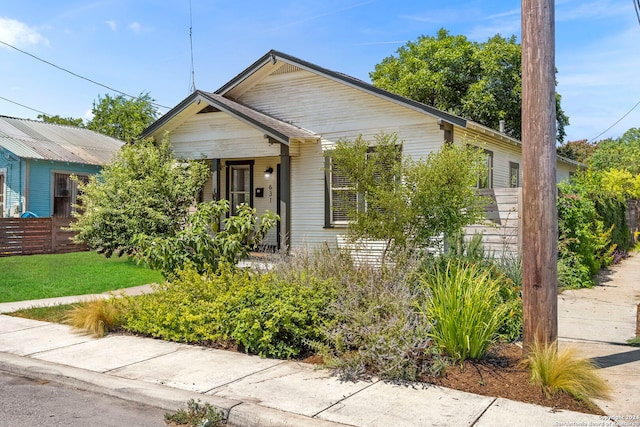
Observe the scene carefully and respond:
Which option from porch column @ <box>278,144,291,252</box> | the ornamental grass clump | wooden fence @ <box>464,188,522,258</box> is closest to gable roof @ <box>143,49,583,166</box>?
porch column @ <box>278,144,291,252</box>

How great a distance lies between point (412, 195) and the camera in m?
7.54

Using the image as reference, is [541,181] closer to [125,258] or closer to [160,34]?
[125,258]

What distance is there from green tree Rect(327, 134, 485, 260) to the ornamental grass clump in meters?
2.88

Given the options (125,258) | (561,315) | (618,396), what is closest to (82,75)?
(125,258)

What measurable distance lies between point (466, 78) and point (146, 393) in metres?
27.8

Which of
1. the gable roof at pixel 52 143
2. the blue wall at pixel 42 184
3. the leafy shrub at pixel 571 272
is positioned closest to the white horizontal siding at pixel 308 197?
the leafy shrub at pixel 571 272

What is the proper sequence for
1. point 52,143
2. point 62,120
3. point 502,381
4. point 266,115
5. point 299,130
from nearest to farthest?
1. point 502,381
2. point 299,130
3. point 266,115
4. point 52,143
5. point 62,120

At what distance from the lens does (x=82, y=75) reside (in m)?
26.7

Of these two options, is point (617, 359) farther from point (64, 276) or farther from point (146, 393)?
point (64, 276)

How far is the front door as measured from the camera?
1691 cm

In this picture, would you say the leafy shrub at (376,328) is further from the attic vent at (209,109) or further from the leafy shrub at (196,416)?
the attic vent at (209,109)

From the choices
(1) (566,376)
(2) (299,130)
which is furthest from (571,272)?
(2) (299,130)

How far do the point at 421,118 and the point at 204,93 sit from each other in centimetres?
595

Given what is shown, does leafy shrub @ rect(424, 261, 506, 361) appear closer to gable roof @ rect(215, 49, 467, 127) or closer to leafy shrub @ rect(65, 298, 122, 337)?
leafy shrub @ rect(65, 298, 122, 337)
